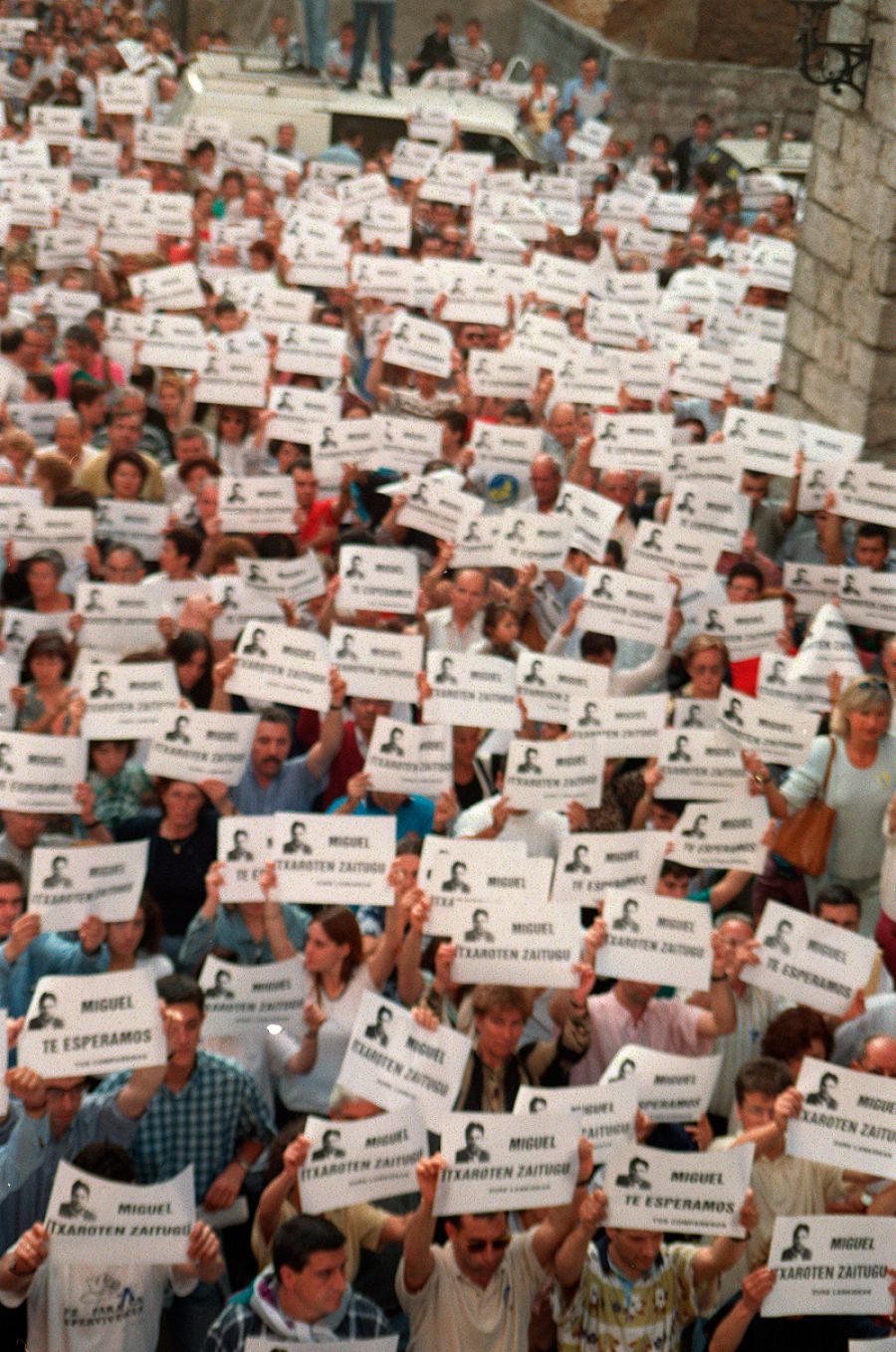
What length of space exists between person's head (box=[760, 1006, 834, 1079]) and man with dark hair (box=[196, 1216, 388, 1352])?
1706 mm

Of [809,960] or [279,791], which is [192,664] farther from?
[809,960]

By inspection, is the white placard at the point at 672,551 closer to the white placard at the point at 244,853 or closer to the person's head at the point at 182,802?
the person's head at the point at 182,802

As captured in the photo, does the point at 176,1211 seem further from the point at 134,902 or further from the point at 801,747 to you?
the point at 801,747

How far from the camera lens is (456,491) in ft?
33.2

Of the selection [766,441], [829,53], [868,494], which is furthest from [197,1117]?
[829,53]

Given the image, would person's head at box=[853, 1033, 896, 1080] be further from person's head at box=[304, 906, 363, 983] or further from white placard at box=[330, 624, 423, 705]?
white placard at box=[330, 624, 423, 705]

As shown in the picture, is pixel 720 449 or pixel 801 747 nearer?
pixel 801 747

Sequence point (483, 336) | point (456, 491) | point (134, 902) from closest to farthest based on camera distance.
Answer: point (134, 902)
point (456, 491)
point (483, 336)

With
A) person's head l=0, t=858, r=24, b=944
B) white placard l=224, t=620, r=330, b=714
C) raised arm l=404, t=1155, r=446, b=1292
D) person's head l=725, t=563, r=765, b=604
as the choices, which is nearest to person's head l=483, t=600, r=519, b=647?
white placard l=224, t=620, r=330, b=714

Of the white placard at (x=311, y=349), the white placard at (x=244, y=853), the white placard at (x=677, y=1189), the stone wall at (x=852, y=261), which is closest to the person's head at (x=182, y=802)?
the white placard at (x=244, y=853)

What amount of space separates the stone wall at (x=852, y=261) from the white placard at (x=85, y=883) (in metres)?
6.14

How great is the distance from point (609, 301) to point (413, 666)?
5604 millimetres

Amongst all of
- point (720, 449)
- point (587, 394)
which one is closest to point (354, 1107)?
point (720, 449)

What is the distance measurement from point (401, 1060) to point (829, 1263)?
4.21 ft
